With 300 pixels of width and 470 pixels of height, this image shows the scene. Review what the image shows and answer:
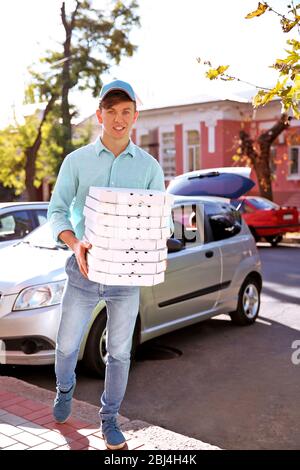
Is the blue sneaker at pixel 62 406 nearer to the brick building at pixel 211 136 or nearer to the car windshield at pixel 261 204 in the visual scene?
the car windshield at pixel 261 204

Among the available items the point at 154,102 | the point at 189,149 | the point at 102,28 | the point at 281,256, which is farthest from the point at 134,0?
the point at 281,256

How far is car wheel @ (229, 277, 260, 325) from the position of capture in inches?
305

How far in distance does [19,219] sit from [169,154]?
2219 centimetres

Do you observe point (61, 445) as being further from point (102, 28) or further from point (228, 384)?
point (102, 28)

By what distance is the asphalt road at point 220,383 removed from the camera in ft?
15.1

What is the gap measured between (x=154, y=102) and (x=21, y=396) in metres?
27.7

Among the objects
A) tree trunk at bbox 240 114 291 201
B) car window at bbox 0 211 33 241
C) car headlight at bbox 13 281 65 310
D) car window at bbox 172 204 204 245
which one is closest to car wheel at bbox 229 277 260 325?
car window at bbox 172 204 204 245

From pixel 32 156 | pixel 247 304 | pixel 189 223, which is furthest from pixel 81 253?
pixel 32 156

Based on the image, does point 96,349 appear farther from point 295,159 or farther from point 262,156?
point 295,159

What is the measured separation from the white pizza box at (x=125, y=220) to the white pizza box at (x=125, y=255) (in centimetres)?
14

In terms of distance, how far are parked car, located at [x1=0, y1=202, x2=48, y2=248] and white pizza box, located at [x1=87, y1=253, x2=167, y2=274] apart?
5.74 metres

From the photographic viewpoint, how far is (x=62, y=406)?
3963 mm

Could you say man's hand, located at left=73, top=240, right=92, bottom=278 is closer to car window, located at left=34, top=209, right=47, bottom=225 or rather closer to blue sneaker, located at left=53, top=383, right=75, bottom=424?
blue sneaker, located at left=53, top=383, right=75, bottom=424

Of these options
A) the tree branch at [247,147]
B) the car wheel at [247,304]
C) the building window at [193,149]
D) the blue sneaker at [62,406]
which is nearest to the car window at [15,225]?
the car wheel at [247,304]
